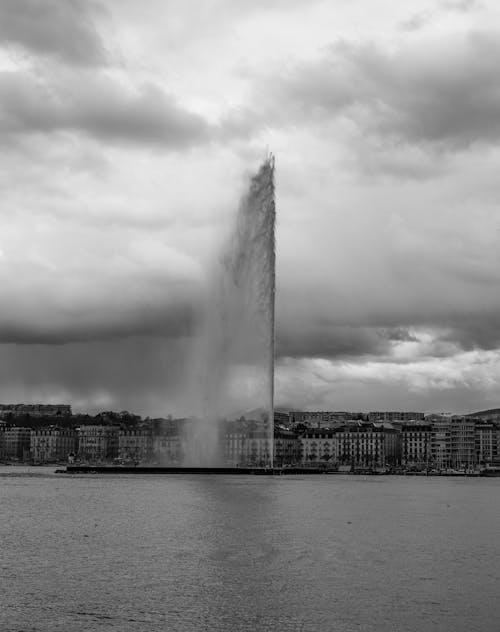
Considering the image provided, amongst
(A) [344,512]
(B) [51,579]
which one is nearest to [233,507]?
(A) [344,512]

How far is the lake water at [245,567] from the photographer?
29.5 meters

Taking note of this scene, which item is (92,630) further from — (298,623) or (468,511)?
(468,511)

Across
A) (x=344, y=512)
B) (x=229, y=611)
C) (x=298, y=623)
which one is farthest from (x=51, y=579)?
(x=344, y=512)

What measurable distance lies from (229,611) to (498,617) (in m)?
7.93

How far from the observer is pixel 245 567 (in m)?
38.4

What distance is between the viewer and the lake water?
96.8 feet

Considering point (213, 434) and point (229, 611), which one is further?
point (213, 434)

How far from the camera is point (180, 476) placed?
366ft

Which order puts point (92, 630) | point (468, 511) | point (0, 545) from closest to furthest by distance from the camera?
1. point (92, 630)
2. point (0, 545)
3. point (468, 511)

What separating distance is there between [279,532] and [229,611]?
66.6 ft

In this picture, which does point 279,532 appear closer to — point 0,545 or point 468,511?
point 0,545

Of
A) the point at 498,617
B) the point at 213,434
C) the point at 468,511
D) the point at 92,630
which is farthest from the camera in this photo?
the point at 213,434

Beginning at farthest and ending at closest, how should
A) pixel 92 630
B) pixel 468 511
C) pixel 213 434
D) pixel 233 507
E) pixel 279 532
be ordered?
pixel 213 434 → pixel 468 511 → pixel 233 507 → pixel 279 532 → pixel 92 630

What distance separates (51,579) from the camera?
35438mm
